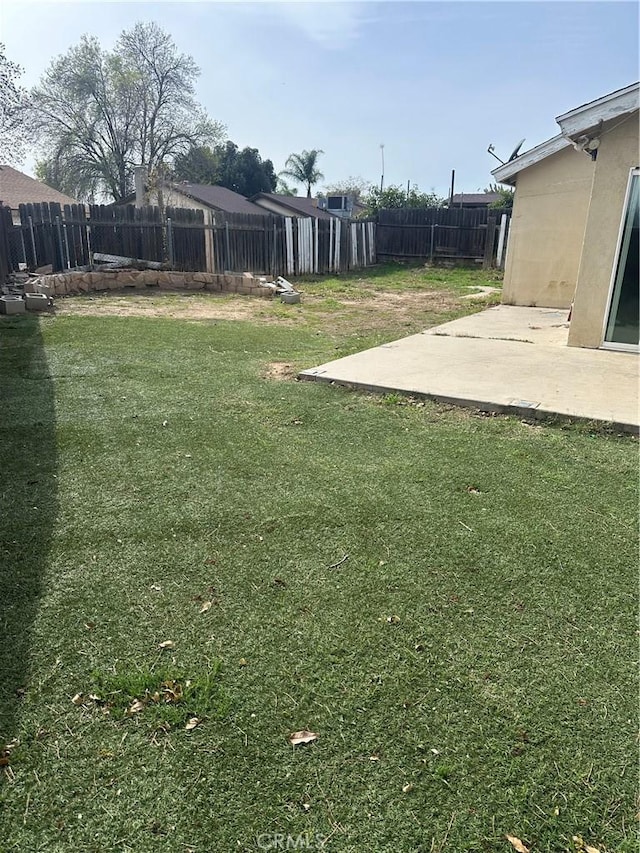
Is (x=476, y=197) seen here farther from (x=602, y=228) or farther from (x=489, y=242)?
(x=602, y=228)

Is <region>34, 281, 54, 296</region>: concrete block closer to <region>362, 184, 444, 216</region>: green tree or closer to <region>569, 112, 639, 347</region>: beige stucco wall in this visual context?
<region>569, 112, 639, 347</region>: beige stucco wall

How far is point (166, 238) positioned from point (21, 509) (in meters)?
11.1

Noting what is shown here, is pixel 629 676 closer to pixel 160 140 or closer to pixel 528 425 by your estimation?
pixel 528 425

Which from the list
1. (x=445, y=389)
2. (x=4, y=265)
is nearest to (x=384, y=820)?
(x=445, y=389)

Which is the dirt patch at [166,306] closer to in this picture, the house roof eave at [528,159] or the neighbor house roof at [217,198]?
the house roof eave at [528,159]

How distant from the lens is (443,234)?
17609 millimetres

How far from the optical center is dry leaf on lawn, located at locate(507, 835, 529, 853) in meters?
1.34

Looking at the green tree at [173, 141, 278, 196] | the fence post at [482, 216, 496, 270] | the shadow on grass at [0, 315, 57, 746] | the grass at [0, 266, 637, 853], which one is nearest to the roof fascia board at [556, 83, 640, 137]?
the grass at [0, 266, 637, 853]

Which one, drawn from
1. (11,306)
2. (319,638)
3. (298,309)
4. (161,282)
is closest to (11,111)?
(161,282)

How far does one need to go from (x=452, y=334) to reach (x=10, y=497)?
590cm

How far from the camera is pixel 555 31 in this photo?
5.75m

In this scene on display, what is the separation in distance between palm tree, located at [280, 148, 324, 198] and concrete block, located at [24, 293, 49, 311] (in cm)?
4309

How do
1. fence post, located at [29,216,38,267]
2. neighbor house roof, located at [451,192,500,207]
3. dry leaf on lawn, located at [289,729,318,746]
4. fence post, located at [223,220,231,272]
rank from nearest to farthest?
dry leaf on lawn, located at [289,729,318,746], fence post, located at [29,216,38,267], fence post, located at [223,220,231,272], neighbor house roof, located at [451,192,500,207]

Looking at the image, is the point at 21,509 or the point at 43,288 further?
the point at 43,288
